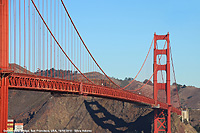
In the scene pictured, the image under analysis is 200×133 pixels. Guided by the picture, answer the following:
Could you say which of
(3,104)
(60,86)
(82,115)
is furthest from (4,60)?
(82,115)

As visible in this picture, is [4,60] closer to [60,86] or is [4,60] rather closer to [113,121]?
[60,86]

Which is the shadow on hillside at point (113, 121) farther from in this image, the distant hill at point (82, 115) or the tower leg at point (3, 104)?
the tower leg at point (3, 104)

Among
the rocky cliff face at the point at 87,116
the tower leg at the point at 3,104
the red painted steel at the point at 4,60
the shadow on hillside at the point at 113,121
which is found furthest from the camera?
the rocky cliff face at the point at 87,116

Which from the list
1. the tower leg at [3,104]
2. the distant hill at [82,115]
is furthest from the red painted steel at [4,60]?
the distant hill at [82,115]

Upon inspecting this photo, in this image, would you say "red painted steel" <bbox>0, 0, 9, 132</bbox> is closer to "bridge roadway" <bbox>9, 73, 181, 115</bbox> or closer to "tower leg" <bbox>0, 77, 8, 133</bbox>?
"tower leg" <bbox>0, 77, 8, 133</bbox>

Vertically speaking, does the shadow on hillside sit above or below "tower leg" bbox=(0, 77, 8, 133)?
below

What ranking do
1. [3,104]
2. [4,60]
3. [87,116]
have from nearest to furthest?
[3,104]
[4,60]
[87,116]

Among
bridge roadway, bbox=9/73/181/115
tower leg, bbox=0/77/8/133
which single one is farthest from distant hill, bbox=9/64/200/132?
tower leg, bbox=0/77/8/133

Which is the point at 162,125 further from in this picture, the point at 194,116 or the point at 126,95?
the point at 194,116
